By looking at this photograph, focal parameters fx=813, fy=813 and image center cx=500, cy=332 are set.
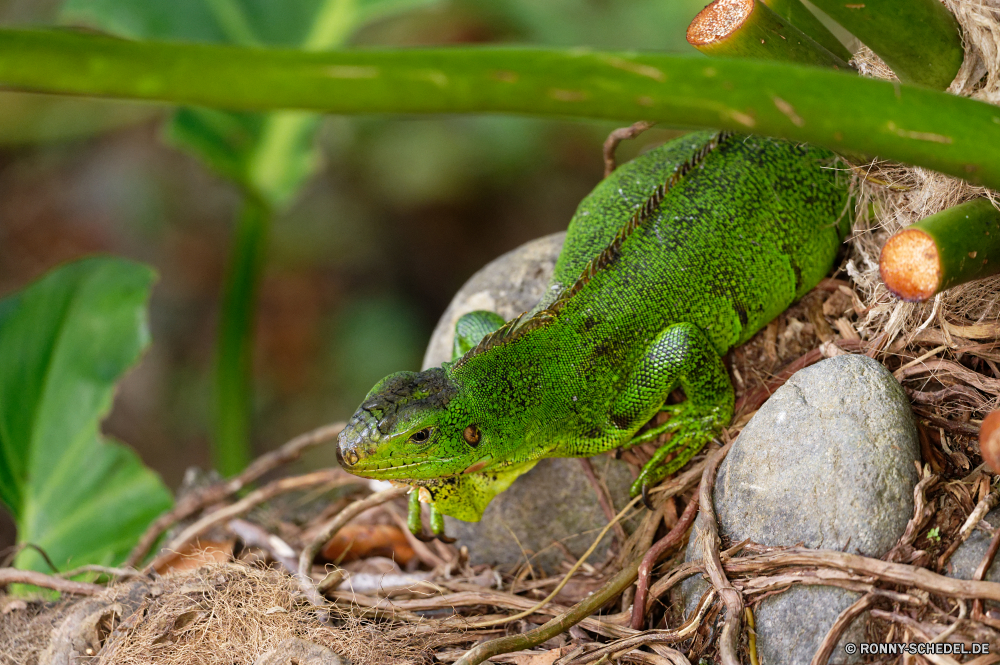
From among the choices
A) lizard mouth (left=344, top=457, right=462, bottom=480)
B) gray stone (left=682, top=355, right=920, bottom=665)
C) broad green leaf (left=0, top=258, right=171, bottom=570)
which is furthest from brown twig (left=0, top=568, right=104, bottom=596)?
gray stone (left=682, top=355, right=920, bottom=665)

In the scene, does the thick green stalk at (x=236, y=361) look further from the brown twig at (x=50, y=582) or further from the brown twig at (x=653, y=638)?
the brown twig at (x=653, y=638)

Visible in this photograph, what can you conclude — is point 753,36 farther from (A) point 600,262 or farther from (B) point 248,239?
(B) point 248,239

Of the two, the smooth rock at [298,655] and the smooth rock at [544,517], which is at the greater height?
the smooth rock at [298,655]

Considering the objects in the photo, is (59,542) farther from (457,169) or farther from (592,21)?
(592,21)

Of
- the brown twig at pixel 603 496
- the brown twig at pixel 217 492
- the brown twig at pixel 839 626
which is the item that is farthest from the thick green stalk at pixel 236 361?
the brown twig at pixel 839 626

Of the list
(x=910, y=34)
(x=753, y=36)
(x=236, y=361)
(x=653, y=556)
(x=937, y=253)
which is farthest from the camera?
(x=236, y=361)

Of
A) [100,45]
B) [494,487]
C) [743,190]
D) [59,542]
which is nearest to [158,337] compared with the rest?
[59,542]

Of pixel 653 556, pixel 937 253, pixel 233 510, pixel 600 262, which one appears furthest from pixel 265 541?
pixel 937 253
